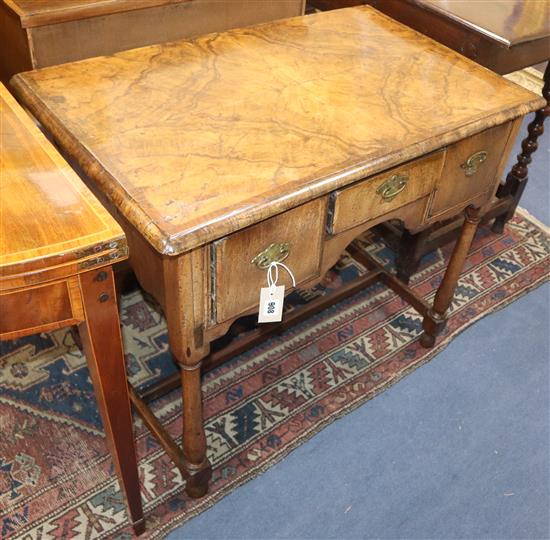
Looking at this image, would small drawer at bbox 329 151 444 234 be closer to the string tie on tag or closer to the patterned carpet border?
the string tie on tag

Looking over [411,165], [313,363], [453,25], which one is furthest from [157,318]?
[453,25]

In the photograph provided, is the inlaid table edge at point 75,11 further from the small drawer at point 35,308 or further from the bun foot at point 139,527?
the bun foot at point 139,527

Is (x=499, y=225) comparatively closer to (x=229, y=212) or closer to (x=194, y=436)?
(x=194, y=436)

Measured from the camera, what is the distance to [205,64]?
146 cm

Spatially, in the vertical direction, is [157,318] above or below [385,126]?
below

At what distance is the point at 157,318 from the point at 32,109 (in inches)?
33.9

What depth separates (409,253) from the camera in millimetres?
2162

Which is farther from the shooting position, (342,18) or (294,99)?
(342,18)

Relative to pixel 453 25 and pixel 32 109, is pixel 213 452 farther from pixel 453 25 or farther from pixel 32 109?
pixel 453 25

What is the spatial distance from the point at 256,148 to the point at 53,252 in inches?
18.4

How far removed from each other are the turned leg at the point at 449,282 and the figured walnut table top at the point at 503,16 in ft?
1.49

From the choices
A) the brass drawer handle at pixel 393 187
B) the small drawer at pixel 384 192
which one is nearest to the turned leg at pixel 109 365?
the small drawer at pixel 384 192

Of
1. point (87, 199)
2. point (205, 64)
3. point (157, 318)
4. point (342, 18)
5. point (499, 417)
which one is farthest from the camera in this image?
point (157, 318)

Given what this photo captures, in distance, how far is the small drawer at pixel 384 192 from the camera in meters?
1.26
